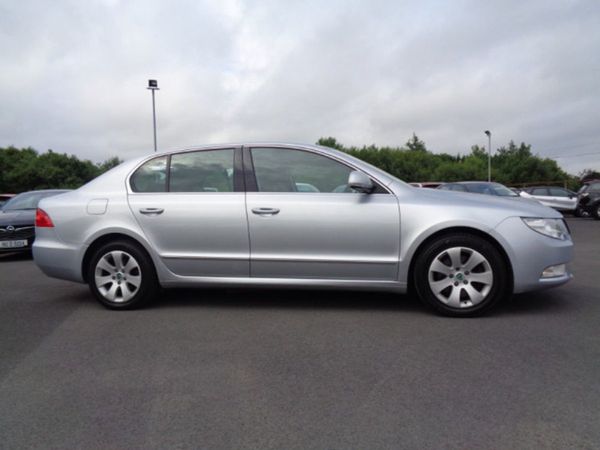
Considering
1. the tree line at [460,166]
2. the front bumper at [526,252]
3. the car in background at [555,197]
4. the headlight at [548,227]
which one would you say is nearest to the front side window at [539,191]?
the car in background at [555,197]

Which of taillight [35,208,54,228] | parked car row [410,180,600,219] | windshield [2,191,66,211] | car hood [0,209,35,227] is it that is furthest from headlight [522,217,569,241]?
parked car row [410,180,600,219]

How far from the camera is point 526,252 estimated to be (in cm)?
403

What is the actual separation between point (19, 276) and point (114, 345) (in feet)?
13.9

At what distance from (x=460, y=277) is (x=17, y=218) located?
27.4 feet

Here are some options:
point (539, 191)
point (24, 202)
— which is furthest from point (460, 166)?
point (24, 202)

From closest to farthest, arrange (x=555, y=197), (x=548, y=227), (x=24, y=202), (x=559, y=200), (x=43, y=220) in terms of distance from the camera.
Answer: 1. (x=548, y=227)
2. (x=43, y=220)
3. (x=24, y=202)
4. (x=559, y=200)
5. (x=555, y=197)

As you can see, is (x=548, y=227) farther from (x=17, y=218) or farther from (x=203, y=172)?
(x=17, y=218)

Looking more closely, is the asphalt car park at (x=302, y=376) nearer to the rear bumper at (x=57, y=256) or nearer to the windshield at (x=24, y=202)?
the rear bumper at (x=57, y=256)

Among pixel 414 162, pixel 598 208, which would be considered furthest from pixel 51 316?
pixel 414 162

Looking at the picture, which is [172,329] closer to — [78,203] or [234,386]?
[234,386]

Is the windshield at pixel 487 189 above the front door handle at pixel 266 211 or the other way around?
above

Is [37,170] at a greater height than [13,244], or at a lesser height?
greater

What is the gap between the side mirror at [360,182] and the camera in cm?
409

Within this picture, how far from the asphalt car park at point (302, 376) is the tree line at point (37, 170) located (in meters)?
55.1
